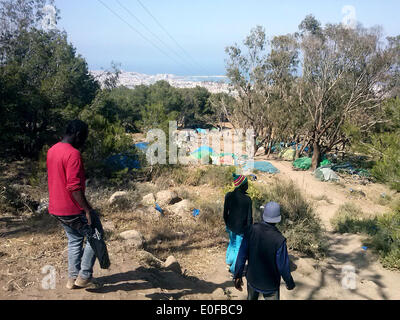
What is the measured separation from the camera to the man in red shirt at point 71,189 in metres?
2.62

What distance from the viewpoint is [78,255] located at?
2.89m

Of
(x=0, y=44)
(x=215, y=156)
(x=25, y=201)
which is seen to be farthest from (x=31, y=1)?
(x=25, y=201)

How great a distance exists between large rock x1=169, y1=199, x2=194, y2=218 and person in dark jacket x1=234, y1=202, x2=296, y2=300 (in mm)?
4352

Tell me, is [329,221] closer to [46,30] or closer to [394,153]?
[394,153]

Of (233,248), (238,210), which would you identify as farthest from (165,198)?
(238,210)

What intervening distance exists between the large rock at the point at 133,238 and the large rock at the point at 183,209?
2.11 meters

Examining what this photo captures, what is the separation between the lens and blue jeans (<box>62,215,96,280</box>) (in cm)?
284

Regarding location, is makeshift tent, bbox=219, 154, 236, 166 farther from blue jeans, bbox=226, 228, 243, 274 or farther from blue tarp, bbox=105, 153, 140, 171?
blue jeans, bbox=226, 228, 243, 274

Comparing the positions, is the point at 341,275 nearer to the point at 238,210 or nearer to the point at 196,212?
the point at 238,210

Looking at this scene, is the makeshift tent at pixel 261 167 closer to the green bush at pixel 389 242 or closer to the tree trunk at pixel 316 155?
the tree trunk at pixel 316 155

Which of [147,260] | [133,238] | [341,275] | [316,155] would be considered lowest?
[341,275]

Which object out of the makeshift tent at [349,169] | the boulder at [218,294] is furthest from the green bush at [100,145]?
the makeshift tent at [349,169]

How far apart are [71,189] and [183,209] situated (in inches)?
189
